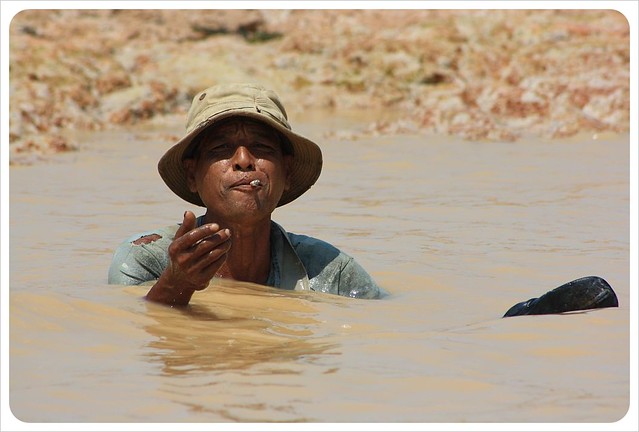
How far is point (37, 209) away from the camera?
25.1 feet

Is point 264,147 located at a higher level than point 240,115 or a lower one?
lower

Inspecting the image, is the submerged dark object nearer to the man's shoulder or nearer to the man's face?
the man's shoulder

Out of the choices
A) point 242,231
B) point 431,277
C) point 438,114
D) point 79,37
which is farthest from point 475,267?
point 79,37

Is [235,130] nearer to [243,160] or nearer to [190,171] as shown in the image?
[243,160]

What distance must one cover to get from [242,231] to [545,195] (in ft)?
14.4

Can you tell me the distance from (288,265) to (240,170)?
0.63m

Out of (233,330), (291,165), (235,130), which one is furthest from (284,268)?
(233,330)

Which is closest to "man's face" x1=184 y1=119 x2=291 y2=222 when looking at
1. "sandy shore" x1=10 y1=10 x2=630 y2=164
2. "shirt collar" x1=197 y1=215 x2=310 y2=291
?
"shirt collar" x1=197 y1=215 x2=310 y2=291

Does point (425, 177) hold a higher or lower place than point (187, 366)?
higher

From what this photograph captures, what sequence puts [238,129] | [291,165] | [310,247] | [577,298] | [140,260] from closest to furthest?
[577,298] → [238,129] → [140,260] → [291,165] → [310,247]

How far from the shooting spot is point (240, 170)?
421 centimetres

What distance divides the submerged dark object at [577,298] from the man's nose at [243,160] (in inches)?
47.9

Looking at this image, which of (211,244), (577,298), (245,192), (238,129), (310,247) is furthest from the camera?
(310,247)

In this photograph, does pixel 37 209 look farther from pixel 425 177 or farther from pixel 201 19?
pixel 201 19
